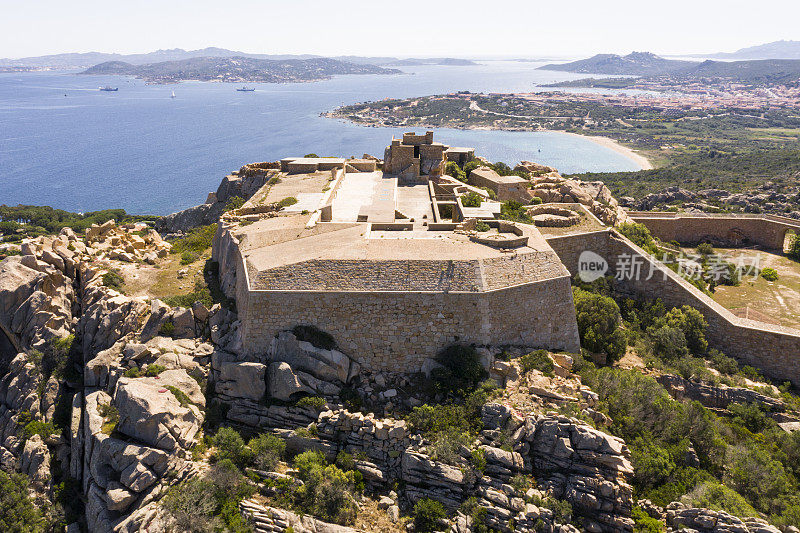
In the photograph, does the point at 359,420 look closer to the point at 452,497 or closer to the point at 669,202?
the point at 452,497

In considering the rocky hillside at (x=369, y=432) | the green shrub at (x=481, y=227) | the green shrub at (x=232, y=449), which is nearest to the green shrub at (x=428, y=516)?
the rocky hillside at (x=369, y=432)

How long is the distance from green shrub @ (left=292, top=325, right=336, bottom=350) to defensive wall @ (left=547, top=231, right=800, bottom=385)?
46.3 ft

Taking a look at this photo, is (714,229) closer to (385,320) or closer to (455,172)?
(455,172)

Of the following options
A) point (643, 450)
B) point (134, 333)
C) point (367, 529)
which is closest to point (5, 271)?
point (134, 333)

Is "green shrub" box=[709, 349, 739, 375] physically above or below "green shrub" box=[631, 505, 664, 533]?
above

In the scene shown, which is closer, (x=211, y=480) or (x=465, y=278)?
(x=211, y=480)

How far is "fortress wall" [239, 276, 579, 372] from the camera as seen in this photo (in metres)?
20.0

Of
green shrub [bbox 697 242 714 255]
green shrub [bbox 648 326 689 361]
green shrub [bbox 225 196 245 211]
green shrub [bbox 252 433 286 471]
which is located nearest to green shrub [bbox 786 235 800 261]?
green shrub [bbox 697 242 714 255]

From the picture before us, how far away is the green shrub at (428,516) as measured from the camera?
1623 centimetres

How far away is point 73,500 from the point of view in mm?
18656

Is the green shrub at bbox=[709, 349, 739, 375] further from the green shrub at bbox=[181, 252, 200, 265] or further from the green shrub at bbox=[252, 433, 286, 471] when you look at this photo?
the green shrub at bbox=[181, 252, 200, 265]

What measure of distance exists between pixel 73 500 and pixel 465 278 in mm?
18365

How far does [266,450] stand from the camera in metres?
17.8

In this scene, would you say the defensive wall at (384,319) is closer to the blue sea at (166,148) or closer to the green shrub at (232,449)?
the green shrub at (232,449)
